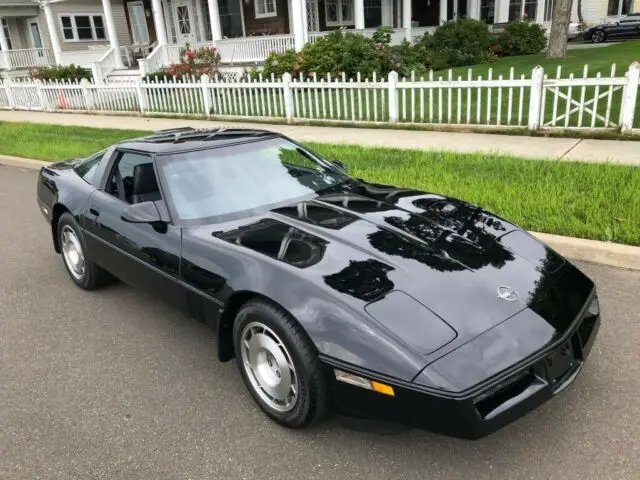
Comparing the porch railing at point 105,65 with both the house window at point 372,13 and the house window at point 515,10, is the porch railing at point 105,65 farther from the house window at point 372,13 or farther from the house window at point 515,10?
the house window at point 515,10

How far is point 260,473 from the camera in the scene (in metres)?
2.53

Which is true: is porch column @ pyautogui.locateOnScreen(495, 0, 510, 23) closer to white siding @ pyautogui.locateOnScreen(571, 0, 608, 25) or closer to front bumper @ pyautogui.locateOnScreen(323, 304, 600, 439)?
white siding @ pyautogui.locateOnScreen(571, 0, 608, 25)

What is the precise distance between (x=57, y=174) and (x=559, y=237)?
14.9 ft

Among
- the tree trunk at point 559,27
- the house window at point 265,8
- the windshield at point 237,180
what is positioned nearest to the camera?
the windshield at point 237,180

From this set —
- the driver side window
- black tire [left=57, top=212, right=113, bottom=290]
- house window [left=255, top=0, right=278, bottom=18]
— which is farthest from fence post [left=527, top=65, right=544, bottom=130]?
house window [left=255, top=0, right=278, bottom=18]

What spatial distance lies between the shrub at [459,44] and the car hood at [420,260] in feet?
57.7

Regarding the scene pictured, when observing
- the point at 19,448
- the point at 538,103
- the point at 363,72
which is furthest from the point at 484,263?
the point at 363,72

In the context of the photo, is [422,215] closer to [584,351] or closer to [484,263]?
[484,263]

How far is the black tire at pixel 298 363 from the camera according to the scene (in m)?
2.51

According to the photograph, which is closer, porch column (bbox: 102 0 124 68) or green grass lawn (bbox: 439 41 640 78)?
green grass lawn (bbox: 439 41 640 78)

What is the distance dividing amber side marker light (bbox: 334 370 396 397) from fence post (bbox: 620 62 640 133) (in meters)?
7.46

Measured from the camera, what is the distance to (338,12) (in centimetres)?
2414

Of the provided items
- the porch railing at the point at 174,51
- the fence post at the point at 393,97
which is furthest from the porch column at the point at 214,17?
the fence post at the point at 393,97

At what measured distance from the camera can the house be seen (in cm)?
2056
